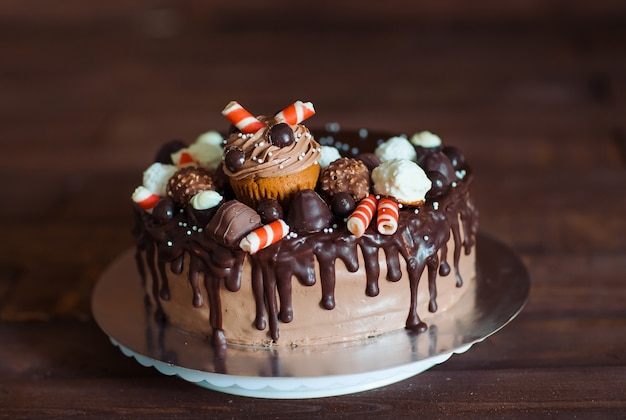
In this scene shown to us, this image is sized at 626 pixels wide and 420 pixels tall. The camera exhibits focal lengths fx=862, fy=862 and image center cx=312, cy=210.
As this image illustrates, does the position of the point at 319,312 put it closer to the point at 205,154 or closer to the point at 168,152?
the point at 205,154

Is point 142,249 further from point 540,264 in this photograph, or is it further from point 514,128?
point 514,128

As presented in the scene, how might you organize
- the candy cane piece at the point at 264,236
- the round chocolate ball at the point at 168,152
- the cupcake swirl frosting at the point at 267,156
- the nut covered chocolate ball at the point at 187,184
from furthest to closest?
the round chocolate ball at the point at 168,152 → the nut covered chocolate ball at the point at 187,184 → the cupcake swirl frosting at the point at 267,156 → the candy cane piece at the point at 264,236

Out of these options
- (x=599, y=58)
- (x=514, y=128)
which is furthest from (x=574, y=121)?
(x=599, y=58)

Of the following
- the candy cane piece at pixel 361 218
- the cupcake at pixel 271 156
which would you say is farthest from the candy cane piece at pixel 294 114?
the candy cane piece at pixel 361 218

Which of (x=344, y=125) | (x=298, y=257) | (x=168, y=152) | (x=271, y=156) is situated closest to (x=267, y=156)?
(x=271, y=156)

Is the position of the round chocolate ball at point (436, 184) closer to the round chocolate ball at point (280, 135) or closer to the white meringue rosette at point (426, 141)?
the white meringue rosette at point (426, 141)

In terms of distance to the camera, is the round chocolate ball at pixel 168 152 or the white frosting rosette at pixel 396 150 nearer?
the white frosting rosette at pixel 396 150

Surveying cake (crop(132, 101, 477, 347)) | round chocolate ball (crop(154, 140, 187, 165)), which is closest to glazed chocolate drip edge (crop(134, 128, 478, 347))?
cake (crop(132, 101, 477, 347))

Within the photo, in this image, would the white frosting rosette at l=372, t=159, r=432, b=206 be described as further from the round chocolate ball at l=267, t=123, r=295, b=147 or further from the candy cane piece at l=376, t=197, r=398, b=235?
the round chocolate ball at l=267, t=123, r=295, b=147
